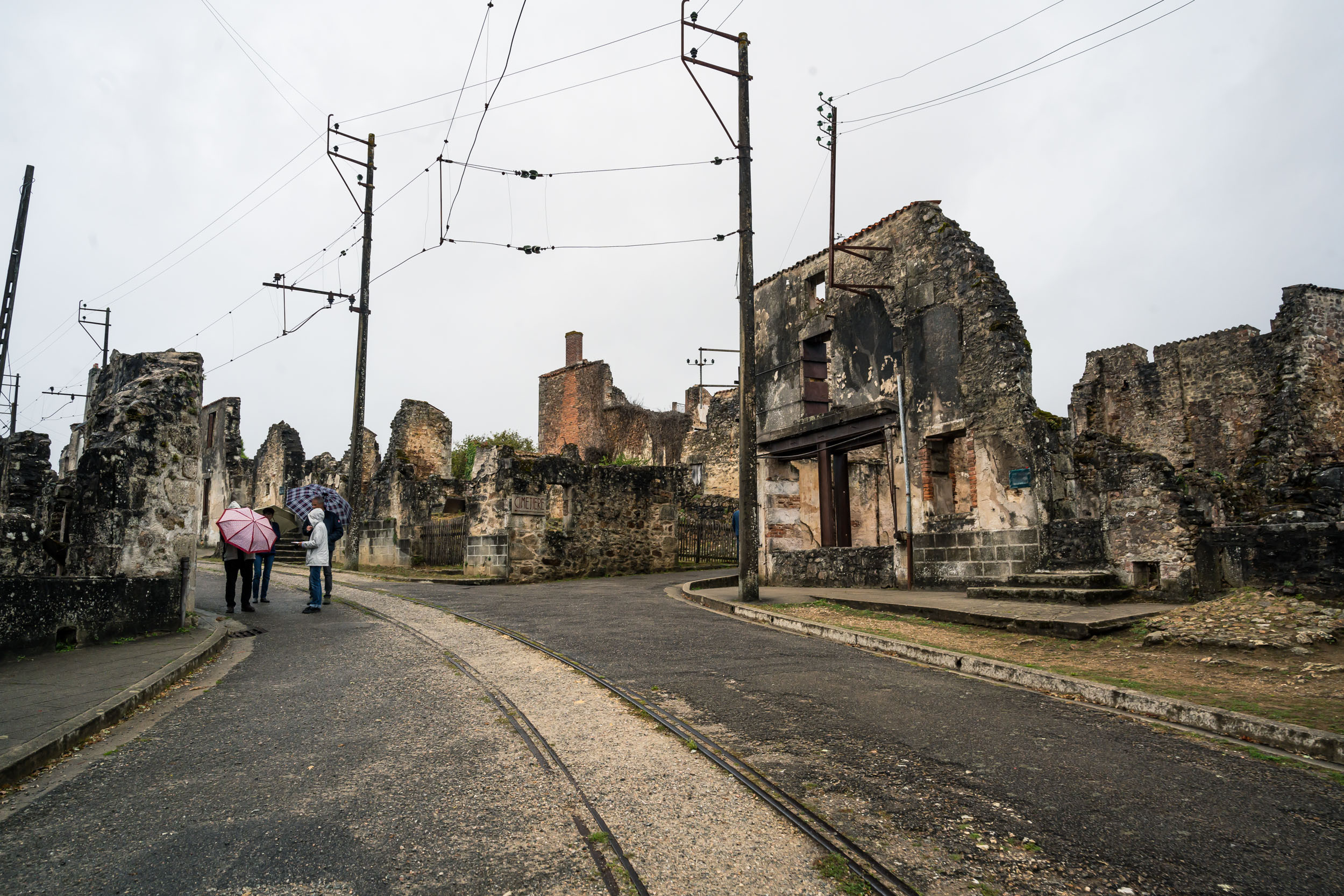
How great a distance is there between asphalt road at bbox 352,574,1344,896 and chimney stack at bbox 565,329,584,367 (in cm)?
3928

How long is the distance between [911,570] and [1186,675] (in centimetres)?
797

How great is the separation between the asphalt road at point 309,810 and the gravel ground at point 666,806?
25cm

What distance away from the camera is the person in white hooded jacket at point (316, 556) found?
36.3ft

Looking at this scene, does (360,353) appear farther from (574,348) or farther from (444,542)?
(574,348)

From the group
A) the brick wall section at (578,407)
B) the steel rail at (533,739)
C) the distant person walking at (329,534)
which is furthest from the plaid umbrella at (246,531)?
the brick wall section at (578,407)

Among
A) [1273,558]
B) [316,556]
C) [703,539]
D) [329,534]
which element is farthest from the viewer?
[703,539]

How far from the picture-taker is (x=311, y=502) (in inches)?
504

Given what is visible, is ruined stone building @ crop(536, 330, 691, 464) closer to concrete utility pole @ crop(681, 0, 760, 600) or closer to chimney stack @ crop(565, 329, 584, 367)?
chimney stack @ crop(565, 329, 584, 367)

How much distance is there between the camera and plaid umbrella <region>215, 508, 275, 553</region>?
11031 millimetres

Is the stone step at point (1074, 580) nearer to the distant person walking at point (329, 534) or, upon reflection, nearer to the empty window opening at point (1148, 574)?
the empty window opening at point (1148, 574)

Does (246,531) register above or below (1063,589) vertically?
above

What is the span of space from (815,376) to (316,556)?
11.5m

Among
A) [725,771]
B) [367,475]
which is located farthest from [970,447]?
[367,475]

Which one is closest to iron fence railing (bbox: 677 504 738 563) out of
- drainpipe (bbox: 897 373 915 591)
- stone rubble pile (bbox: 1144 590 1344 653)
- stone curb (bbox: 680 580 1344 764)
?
drainpipe (bbox: 897 373 915 591)
